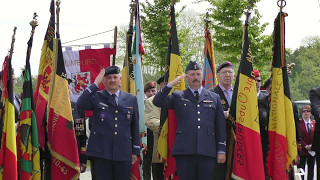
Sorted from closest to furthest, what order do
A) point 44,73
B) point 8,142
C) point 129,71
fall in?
point 8,142
point 44,73
point 129,71

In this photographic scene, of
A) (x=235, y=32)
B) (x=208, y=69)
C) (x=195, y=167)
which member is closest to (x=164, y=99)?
(x=195, y=167)

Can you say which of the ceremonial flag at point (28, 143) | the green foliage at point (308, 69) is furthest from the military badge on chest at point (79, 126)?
the green foliage at point (308, 69)

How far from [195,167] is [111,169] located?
1.00 m

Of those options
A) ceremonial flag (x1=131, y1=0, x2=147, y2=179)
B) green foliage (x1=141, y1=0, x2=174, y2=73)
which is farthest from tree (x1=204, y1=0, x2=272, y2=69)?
ceremonial flag (x1=131, y1=0, x2=147, y2=179)

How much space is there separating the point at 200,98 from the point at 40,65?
89.3 inches

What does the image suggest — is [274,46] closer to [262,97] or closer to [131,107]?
[262,97]

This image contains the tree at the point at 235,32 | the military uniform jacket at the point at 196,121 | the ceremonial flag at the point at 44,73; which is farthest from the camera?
the tree at the point at 235,32

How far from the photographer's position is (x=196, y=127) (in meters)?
6.16

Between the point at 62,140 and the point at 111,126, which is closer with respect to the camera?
the point at 111,126

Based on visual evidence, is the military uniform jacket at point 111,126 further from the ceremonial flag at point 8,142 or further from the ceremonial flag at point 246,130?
the ceremonial flag at point 246,130

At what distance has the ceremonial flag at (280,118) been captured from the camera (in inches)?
256

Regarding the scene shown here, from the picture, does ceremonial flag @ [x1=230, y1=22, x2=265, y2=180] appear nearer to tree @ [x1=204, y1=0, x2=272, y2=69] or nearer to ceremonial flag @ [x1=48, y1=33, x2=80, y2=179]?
ceremonial flag @ [x1=48, y1=33, x2=80, y2=179]

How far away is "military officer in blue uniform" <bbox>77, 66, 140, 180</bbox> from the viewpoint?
20.1 feet

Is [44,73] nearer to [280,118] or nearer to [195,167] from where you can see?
[195,167]
